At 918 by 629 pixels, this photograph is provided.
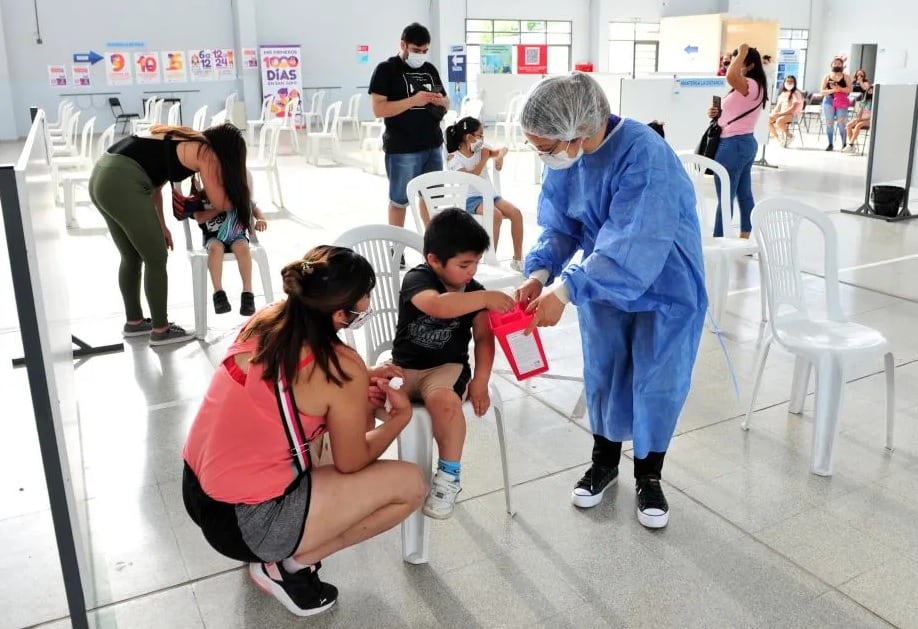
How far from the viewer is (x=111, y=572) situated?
2090 millimetres

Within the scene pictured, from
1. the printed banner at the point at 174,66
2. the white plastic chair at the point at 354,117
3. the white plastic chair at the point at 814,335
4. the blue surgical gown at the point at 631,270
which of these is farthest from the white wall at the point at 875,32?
the blue surgical gown at the point at 631,270

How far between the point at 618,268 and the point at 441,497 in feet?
2.39

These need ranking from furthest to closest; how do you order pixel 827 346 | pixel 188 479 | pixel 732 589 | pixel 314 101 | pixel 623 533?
pixel 314 101, pixel 827 346, pixel 623 533, pixel 732 589, pixel 188 479

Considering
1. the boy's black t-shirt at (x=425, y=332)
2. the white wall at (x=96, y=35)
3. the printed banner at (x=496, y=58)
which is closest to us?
the boy's black t-shirt at (x=425, y=332)

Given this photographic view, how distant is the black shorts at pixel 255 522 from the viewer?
175 cm

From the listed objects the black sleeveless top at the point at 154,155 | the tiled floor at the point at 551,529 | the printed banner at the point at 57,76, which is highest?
the printed banner at the point at 57,76

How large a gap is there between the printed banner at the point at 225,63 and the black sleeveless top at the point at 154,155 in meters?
13.0

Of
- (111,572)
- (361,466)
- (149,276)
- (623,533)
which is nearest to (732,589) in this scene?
(623,533)

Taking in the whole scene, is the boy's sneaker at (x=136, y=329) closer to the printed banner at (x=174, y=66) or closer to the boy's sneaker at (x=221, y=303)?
the boy's sneaker at (x=221, y=303)

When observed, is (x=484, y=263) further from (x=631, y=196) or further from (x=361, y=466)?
(x=361, y=466)

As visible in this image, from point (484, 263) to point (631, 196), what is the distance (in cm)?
177

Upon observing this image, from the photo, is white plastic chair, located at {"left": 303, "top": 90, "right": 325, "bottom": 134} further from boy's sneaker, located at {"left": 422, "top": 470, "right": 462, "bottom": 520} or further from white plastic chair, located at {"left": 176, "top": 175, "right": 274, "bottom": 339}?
boy's sneaker, located at {"left": 422, "top": 470, "right": 462, "bottom": 520}

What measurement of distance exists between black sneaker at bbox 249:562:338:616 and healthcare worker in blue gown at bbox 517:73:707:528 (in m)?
0.84

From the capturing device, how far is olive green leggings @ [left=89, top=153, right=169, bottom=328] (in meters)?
3.53
